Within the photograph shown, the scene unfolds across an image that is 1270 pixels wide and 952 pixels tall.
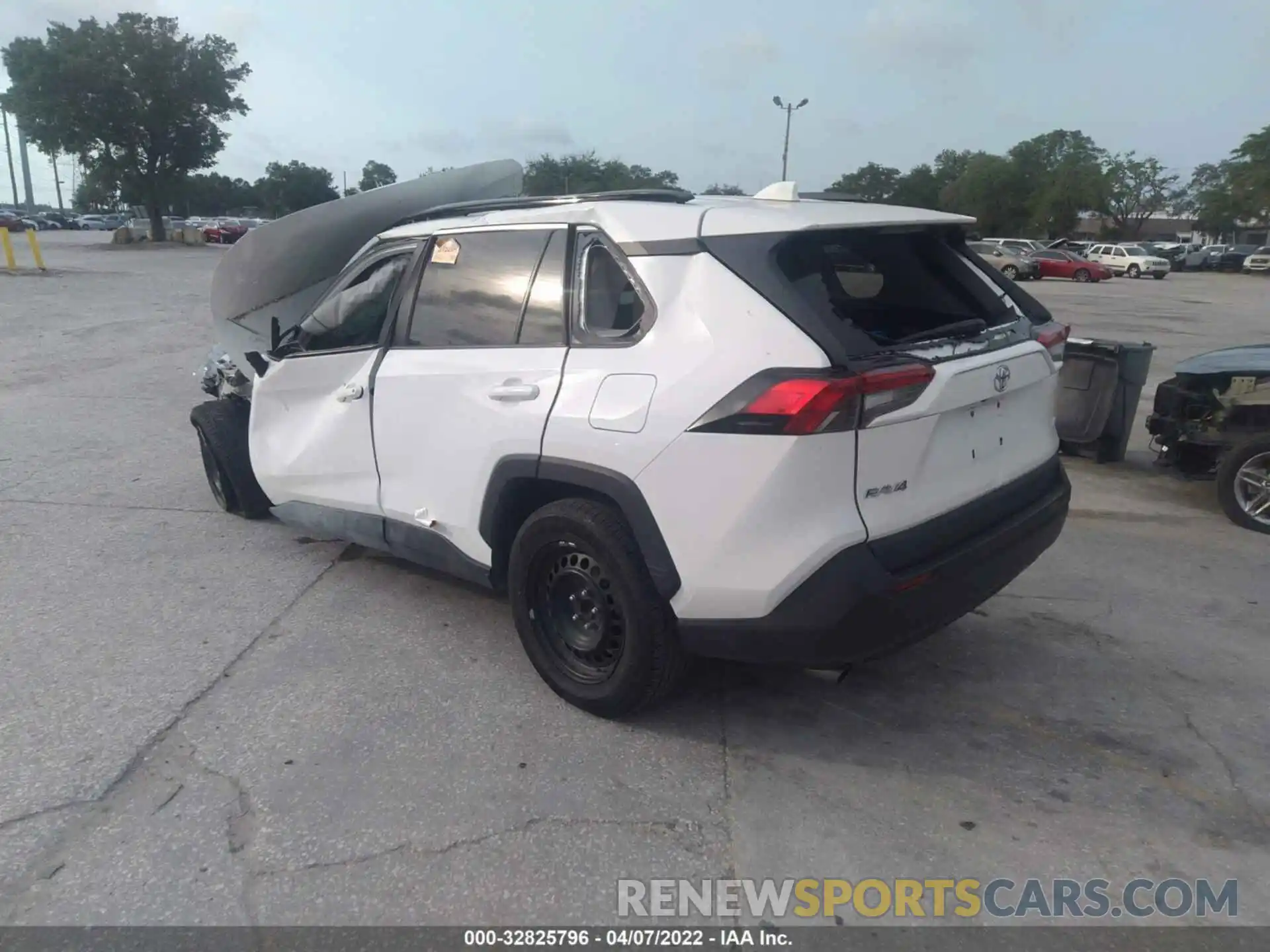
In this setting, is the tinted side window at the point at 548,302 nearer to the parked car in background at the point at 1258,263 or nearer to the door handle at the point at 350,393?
the door handle at the point at 350,393

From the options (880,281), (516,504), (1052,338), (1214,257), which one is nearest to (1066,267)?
(1214,257)

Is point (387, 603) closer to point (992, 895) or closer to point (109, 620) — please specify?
point (109, 620)

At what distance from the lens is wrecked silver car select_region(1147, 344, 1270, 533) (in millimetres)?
5836

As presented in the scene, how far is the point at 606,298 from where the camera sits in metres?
3.34

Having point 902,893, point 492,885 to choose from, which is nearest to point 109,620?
point 492,885

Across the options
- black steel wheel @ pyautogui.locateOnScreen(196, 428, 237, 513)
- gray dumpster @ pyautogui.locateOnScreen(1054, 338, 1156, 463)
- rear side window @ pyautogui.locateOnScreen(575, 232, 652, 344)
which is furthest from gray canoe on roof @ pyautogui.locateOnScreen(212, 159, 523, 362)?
gray dumpster @ pyautogui.locateOnScreen(1054, 338, 1156, 463)

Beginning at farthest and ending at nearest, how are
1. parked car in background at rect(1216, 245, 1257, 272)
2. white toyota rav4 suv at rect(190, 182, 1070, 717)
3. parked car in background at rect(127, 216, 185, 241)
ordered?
parked car in background at rect(1216, 245, 1257, 272)
parked car in background at rect(127, 216, 185, 241)
white toyota rav4 suv at rect(190, 182, 1070, 717)

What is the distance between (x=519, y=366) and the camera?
3.52 meters

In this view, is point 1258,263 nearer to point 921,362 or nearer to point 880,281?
point 880,281

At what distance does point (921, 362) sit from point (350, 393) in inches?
103

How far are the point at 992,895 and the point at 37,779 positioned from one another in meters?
3.05

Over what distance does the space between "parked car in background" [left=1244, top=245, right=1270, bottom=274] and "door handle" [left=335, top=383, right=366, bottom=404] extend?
52.1 meters

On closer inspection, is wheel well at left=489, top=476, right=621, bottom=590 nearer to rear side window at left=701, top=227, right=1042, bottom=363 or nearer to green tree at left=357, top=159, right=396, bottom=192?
rear side window at left=701, top=227, right=1042, bottom=363

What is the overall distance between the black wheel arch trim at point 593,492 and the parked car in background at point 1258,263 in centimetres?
5229
